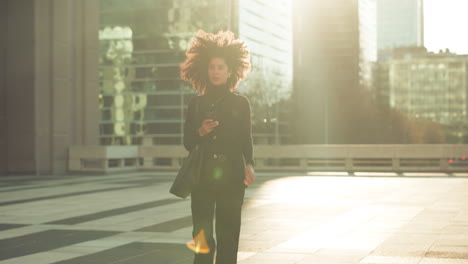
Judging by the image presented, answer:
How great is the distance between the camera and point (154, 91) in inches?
2464

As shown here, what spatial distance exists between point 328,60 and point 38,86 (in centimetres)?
8361

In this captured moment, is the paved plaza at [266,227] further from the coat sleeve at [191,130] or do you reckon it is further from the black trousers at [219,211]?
the coat sleeve at [191,130]

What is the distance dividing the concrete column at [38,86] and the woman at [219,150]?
24.7 m

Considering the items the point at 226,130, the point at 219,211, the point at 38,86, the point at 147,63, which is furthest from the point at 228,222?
the point at 147,63

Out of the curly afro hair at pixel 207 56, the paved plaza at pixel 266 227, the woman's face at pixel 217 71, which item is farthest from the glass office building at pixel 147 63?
the woman's face at pixel 217 71

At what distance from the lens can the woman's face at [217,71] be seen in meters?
4.90

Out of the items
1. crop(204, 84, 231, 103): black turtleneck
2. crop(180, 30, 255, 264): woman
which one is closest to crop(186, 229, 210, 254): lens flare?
crop(180, 30, 255, 264): woman

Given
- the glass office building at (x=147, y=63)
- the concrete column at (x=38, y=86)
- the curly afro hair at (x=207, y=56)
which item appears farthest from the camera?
the glass office building at (x=147, y=63)

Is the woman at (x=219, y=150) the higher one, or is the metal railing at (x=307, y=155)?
the woman at (x=219, y=150)

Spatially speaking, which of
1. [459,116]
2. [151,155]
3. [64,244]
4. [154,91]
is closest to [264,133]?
[154,91]

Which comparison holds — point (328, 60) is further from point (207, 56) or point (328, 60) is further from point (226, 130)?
point (226, 130)

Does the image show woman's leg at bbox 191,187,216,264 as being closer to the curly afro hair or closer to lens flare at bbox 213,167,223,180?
lens flare at bbox 213,167,223,180

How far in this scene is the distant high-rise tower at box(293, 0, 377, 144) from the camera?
297 feet

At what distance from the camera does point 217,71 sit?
16.1 ft
